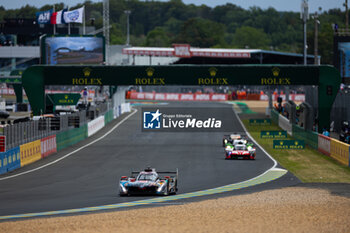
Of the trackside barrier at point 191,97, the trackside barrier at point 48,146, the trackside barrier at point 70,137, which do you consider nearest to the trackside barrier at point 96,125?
the trackside barrier at point 70,137

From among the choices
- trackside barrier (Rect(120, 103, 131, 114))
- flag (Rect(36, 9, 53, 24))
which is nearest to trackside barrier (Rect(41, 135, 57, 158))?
trackside barrier (Rect(120, 103, 131, 114))

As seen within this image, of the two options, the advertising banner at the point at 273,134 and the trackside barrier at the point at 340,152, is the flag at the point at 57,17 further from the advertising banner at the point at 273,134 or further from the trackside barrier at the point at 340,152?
the trackside barrier at the point at 340,152

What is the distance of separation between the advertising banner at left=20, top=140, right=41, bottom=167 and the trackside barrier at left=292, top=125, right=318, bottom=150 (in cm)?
1809

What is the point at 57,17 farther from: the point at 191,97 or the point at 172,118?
the point at 191,97

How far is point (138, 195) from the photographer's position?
24734 millimetres

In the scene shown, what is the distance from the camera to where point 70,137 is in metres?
47.6

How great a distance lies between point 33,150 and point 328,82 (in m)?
22.3

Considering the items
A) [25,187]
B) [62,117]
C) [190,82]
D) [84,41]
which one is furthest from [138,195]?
[84,41]

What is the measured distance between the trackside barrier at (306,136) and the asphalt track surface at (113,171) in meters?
3.81

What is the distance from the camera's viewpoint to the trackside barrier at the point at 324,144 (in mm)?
39156

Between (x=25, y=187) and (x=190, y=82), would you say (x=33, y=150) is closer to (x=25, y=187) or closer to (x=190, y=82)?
(x=25, y=187)

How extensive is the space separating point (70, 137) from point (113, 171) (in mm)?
15873

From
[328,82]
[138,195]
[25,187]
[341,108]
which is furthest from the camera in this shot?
[341,108]

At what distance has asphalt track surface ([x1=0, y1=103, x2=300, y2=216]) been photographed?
23.8 metres
